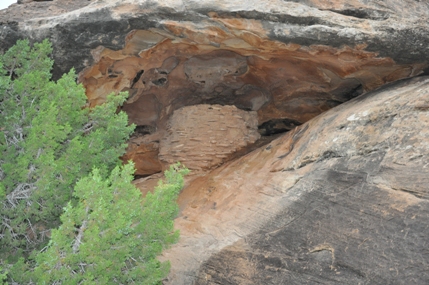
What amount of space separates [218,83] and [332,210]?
369cm

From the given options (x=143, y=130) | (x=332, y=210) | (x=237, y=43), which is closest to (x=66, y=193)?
(x=332, y=210)

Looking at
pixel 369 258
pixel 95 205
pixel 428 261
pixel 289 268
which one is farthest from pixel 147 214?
pixel 428 261

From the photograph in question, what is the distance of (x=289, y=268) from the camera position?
17.2 ft

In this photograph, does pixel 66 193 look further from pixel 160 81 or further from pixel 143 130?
pixel 143 130

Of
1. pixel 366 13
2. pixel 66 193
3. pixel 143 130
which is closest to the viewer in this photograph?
pixel 66 193

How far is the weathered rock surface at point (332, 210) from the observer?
4719 mm

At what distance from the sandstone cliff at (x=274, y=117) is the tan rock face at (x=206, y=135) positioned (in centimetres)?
2

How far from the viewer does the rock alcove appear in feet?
21.9

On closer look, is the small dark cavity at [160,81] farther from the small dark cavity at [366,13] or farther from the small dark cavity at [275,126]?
the small dark cavity at [366,13]

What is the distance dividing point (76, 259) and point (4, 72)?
2866 mm

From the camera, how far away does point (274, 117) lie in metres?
8.62

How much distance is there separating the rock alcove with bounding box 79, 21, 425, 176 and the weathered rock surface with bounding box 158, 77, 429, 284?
0.77 m

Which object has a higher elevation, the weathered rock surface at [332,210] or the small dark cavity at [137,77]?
the small dark cavity at [137,77]

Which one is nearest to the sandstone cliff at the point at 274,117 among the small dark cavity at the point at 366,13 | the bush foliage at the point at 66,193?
the small dark cavity at the point at 366,13
